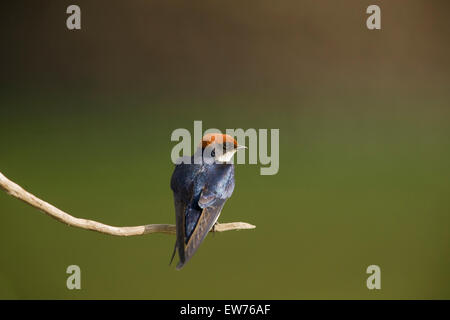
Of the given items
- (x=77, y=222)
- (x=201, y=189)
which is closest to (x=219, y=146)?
(x=201, y=189)

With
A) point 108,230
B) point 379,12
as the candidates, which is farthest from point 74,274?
point 379,12

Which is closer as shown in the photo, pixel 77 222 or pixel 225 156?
pixel 77 222

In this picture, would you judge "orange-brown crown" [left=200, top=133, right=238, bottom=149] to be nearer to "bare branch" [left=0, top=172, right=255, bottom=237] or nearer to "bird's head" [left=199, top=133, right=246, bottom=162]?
"bird's head" [left=199, top=133, right=246, bottom=162]

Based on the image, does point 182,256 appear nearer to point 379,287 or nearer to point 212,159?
point 212,159

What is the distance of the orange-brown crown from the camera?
81.0 inches

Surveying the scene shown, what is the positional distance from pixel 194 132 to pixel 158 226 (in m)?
0.77

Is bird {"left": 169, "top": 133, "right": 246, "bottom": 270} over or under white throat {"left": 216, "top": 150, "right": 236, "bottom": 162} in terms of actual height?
under

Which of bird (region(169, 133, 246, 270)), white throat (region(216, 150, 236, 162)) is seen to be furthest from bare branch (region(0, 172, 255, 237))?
white throat (region(216, 150, 236, 162))

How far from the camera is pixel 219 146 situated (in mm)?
2061

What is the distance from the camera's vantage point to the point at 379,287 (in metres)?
2.78

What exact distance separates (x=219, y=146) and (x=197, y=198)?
0.76ft

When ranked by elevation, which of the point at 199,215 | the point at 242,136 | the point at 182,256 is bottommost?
the point at 182,256

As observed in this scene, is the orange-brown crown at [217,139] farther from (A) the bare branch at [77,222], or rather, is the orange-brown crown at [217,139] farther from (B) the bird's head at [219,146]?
(A) the bare branch at [77,222]

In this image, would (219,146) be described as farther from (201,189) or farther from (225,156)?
(201,189)
